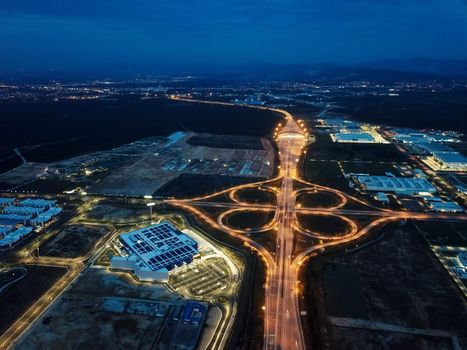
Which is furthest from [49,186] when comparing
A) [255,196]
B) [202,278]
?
[202,278]

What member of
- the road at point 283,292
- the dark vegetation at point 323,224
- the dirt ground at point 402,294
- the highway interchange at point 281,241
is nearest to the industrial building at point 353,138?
the highway interchange at point 281,241

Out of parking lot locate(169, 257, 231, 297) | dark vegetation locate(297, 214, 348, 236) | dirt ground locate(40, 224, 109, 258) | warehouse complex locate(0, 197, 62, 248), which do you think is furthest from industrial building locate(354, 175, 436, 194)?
warehouse complex locate(0, 197, 62, 248)

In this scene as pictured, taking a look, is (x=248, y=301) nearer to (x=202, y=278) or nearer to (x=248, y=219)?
(x=202, y=278)

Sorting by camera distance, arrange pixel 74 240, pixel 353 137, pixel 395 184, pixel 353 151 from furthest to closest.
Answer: pixel 353 137
pixel 353 151
pixel 395 184
pixel 74 240

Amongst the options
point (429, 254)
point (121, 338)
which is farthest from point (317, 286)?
point (121, 338)

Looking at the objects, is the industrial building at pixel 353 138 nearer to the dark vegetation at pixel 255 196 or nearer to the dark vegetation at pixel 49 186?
the dark vegetation at pixel 255 196
